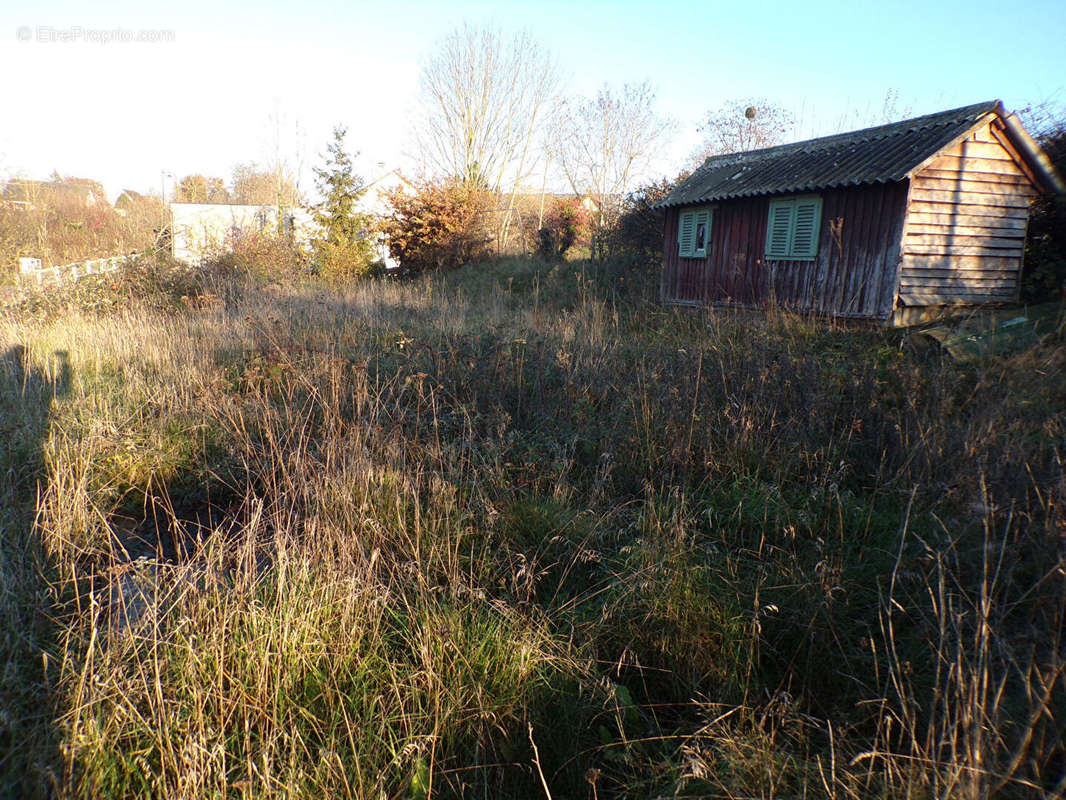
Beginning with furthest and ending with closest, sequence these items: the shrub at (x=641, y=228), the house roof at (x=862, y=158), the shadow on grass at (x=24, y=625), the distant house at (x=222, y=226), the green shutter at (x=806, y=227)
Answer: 1. the shrub at (x=641, y=228)
2. the distant house at (x=222, y=226)
3. the green shutter at (x=806, y=227)
4. the house roof at (x=862, y=158)
5. the shadow on grass at (x=24, y=625)

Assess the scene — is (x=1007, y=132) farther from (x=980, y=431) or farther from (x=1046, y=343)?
(x=980, y=431)

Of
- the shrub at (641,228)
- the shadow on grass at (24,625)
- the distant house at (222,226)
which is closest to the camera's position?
the shadow on grass at (24,625)

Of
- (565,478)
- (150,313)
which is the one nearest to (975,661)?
(565,478)

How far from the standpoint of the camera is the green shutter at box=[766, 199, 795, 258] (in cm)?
1074

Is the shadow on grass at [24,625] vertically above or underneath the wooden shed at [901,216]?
underneath

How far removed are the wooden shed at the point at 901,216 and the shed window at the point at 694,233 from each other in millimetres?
1211

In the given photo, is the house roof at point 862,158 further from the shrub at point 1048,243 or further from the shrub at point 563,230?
the shrub at point 563,230

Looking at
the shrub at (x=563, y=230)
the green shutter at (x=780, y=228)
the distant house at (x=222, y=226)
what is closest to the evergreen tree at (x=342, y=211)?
the distant house at (x=222, y=226)

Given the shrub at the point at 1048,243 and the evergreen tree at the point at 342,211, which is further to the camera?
the evergreen tree at the point at 342,211

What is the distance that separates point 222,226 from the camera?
69.3ft

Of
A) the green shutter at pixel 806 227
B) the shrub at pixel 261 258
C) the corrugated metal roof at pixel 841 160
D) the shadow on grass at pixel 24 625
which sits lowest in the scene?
A: the shadow on grass at pixel 24 625

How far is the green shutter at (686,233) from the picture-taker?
43.1 feet

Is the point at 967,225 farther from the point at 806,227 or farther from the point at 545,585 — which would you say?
the point at 545,585

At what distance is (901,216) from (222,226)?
20450 millimetres
